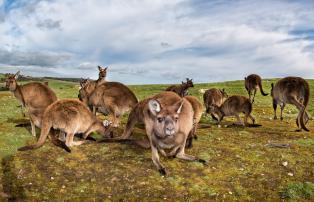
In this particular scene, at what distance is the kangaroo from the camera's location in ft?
55.5

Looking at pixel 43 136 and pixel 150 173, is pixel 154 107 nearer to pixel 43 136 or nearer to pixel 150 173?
pixel 150 173

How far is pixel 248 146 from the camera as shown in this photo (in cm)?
1431

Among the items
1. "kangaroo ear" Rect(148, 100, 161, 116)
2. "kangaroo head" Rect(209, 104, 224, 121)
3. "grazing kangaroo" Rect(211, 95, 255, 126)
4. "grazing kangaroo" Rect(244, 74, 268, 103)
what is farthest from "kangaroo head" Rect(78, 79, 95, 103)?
"grazing kangaroo" Rect(244, 74, 268, 103)

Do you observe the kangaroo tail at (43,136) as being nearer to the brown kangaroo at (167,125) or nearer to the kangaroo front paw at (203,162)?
the brown kangaroo at (167,125)

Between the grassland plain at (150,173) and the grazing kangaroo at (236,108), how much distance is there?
17.5 ft

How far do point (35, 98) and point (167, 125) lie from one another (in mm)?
7237

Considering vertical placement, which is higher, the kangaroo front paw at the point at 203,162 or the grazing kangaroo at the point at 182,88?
the grazing kangaroo at the point at 182,88

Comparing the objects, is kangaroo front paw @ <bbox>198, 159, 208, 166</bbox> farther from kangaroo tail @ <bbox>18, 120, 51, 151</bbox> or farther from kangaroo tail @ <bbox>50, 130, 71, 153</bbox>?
kangaroo tail @ <bbox>18, 120, 51, 151</bbox>

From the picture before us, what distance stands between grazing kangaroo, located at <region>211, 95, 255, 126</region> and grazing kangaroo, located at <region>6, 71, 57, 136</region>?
937cm

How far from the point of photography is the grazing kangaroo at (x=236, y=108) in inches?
794

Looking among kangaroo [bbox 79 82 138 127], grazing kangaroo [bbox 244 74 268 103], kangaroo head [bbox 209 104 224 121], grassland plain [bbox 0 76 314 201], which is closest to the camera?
grassland plain [bbox 0 76 314 201]

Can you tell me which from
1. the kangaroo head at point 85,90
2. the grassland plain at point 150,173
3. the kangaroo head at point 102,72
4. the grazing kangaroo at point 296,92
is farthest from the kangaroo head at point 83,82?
the grazing kangaroo at point 296,92

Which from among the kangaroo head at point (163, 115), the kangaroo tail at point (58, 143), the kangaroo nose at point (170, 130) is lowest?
the kangaroo tail at point (58, 143)

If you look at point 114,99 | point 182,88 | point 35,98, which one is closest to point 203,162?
point 114,99
